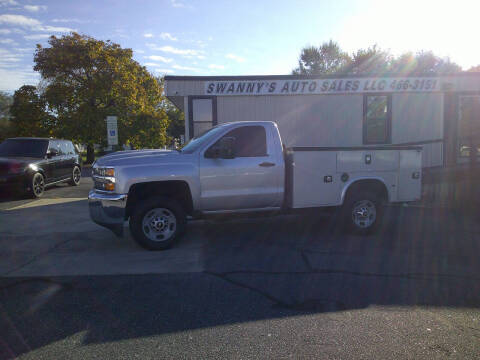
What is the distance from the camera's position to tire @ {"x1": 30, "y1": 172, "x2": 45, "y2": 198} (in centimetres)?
1112

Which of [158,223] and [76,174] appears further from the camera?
[76,174]

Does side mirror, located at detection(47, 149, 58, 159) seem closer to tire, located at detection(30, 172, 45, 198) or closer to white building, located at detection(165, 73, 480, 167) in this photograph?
tire, located at detection(30, 172, 45, 198)

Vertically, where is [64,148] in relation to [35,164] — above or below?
above

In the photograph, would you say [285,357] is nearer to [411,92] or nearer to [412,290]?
[412,290]

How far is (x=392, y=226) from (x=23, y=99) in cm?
3225

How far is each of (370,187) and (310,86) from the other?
6611mm

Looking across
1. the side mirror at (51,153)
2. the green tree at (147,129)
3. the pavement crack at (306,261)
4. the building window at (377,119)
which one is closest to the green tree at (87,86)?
the green tree at (147,129)

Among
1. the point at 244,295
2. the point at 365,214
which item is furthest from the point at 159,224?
the point at 365,214

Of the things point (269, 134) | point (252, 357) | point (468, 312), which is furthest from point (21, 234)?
point (468, 312)

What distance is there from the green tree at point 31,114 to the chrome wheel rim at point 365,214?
3040 cm

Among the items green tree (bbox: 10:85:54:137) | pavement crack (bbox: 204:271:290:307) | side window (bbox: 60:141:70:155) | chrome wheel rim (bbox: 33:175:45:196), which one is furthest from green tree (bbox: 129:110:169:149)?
pavement crack (bbox: 204:271:290:307)

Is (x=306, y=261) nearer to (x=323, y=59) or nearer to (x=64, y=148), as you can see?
(x=64, y=148)

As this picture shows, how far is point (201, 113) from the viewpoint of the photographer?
12.4 meters

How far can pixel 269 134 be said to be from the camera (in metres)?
6.51
